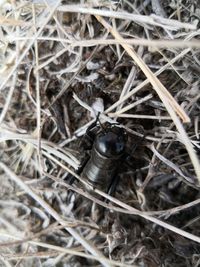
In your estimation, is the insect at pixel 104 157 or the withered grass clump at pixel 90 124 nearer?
the withered grass clump at pixel 90 124

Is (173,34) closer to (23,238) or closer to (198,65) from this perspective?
(198,65)

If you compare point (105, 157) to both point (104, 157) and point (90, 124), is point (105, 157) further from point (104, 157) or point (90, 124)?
point (90, 124)

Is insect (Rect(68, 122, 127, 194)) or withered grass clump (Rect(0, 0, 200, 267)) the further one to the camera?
insect (Rect(68, 122, 127, 194))

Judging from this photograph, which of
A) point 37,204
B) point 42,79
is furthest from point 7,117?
point 37,204

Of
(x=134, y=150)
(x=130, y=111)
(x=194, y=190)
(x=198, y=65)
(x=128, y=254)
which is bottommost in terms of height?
(x=128, y=254)

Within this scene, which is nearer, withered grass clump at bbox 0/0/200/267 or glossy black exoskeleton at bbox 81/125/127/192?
withered grass clump at bbox 0/0/200/267

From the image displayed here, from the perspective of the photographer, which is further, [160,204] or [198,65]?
[160,204]
